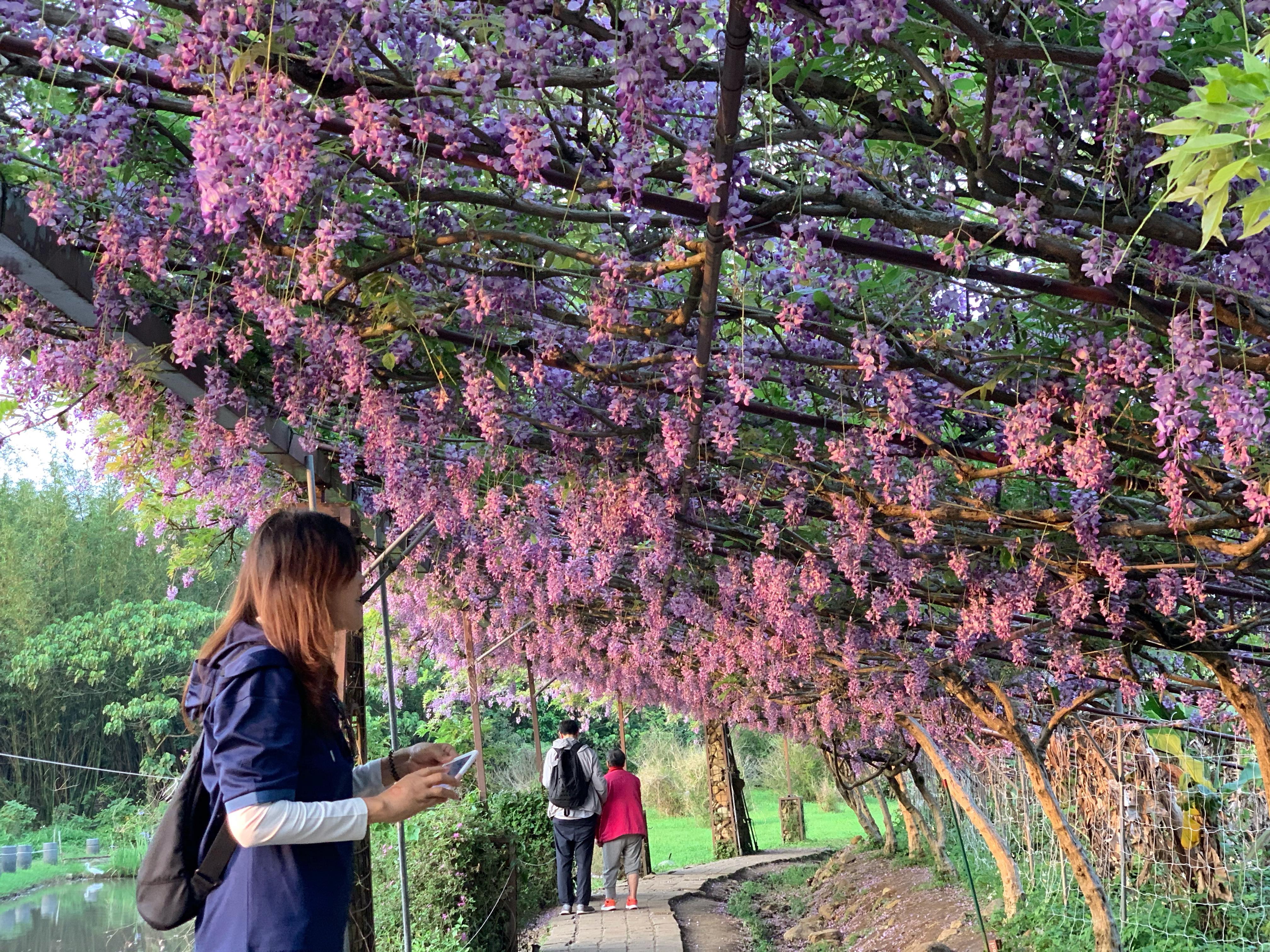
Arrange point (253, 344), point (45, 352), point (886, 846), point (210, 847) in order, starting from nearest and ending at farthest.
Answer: point (210, 847) < point (45, 352) < point (253, 344) < point (886, 846)

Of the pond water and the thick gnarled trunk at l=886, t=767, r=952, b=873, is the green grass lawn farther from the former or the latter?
the pond water

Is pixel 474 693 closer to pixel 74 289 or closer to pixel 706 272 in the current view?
pixel 74 289

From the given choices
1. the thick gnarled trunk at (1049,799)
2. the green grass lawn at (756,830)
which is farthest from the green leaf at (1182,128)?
the green grass lawn at (756,830)

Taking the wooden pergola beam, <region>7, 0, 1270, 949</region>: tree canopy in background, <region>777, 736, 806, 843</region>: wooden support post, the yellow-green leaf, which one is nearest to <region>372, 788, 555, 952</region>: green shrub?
<region>7, 0, 1270, 949</region>: tree canopy in background

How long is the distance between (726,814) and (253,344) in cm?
1386

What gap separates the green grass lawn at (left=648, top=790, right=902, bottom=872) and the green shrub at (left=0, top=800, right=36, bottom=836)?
A: 8117 mm

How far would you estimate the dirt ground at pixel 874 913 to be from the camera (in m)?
Result: 8.09

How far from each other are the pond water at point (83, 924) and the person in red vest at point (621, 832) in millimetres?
4022

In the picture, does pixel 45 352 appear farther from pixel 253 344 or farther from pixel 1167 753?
pixel 1167 753

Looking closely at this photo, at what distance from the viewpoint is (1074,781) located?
8117mm

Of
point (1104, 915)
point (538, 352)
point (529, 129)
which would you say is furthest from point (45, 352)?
point (1104, 915)

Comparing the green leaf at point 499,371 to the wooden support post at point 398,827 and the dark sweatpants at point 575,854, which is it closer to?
the wooden support post at point 398,827

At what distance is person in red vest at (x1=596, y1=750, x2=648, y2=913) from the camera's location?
913 cm

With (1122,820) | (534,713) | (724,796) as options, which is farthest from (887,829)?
(1122,820)
